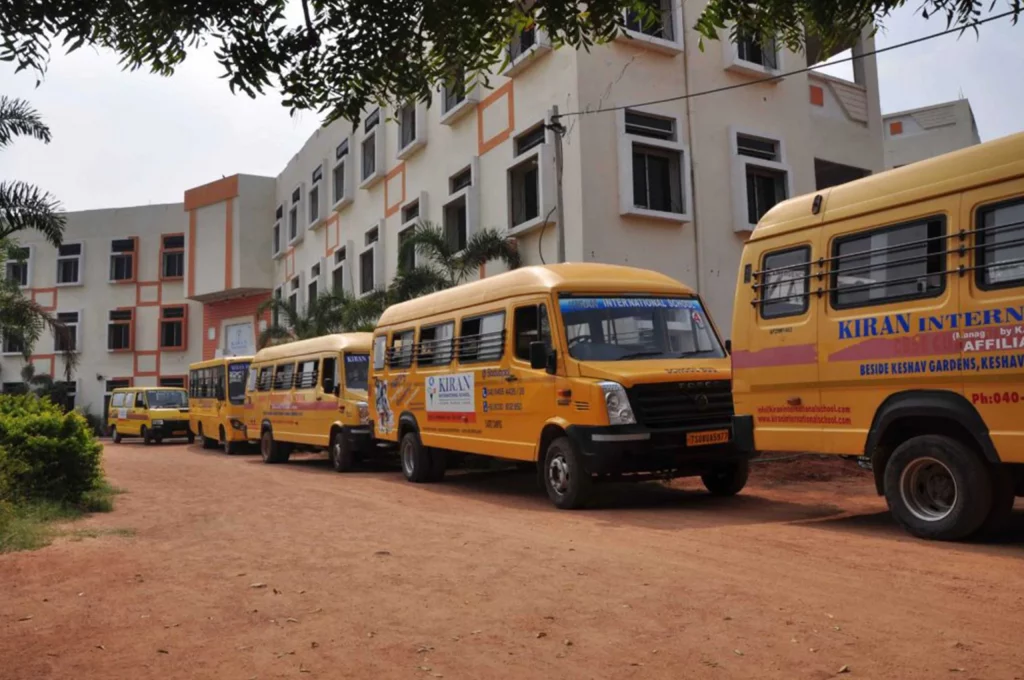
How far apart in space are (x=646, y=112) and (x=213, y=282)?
27699mm

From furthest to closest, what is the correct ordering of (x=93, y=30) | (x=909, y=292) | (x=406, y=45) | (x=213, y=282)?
(x=213, y=282)
(x=909, y=292)
(x=406, y=45)
(x=93, y=30)

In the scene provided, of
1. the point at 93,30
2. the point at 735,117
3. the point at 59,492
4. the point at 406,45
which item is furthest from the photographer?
the point at 735,117

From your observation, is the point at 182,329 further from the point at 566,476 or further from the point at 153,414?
the point at 566,476

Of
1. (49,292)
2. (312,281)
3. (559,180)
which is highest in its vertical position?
(49,292)

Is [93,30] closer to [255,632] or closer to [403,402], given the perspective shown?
[255,632]

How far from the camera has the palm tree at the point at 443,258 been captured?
18297mm

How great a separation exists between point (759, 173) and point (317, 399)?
10.2 meters

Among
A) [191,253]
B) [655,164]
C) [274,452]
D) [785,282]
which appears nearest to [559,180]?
[655,164]

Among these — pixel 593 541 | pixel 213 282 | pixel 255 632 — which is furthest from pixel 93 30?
pixel 213 282

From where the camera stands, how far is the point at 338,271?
99.6 ft

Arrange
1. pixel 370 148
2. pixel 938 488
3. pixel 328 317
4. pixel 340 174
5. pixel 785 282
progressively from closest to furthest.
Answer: pixel 938 488, pixel 785 282, pixel 328 317, pixel 370 148, pixel 340 174

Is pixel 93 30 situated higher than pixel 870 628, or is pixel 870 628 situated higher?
pixel 93 30

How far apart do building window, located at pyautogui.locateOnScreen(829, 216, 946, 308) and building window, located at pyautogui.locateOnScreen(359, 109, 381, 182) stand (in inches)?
802

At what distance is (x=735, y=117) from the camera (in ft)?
60.2
